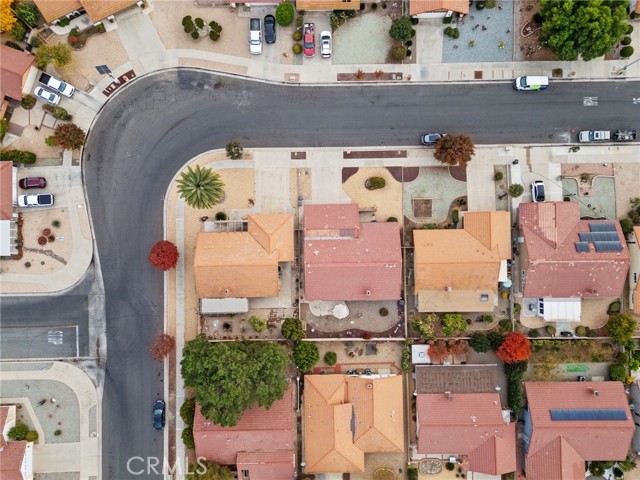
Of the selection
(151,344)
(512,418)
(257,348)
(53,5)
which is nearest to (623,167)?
(512,418)

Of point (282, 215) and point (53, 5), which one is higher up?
point (53, 5)

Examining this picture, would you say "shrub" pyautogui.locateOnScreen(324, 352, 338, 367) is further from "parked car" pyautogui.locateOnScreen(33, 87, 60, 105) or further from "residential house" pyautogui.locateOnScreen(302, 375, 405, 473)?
"parked car" pyautogui.locateOnScreen(33, 87, 60, 105)

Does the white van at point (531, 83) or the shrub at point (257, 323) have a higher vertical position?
the white van at point (531, 83)

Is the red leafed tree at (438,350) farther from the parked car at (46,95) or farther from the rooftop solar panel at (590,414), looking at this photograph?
the parked car at (46,95)

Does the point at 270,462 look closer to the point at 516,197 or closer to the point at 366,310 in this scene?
the point at 366,310

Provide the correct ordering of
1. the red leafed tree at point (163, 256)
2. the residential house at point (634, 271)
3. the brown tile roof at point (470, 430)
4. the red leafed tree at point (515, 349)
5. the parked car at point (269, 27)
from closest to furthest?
the red leafed tree at point (515, 349)
the brown tile roof at point (470, 430)
the red leafed tree at point (163, 256)
the residential house at point (634, 271)
the parked car at point (269, 27)

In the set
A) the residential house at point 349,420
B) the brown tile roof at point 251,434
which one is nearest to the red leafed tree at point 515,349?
the residential house at point 349,420
